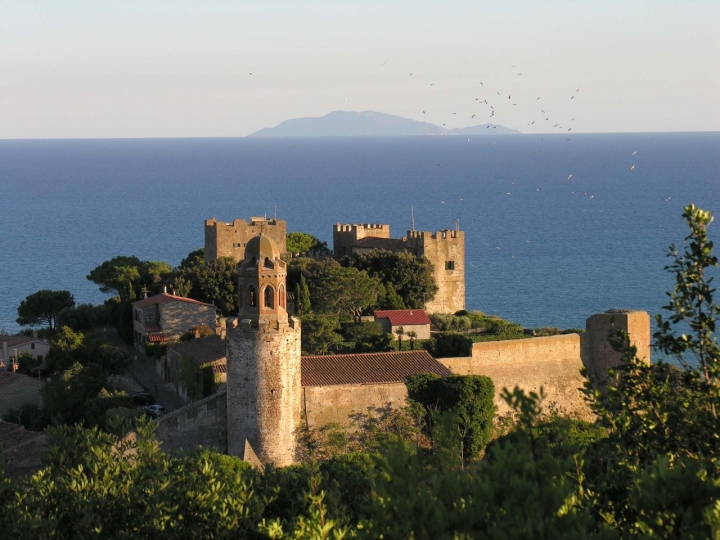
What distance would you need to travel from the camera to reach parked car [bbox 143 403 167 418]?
32.0m

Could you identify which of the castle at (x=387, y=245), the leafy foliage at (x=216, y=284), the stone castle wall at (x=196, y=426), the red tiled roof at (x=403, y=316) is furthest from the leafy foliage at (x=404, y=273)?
the stone castle wall at (x=196, y=426)

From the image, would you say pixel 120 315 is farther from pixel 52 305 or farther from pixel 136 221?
pixel 136 221

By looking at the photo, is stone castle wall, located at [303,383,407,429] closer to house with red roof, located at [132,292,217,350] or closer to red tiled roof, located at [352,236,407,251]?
house with red roof, located at [132,292,217,350]

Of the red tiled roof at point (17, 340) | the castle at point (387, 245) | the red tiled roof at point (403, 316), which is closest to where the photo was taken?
the red tiled roof at point (403, 316)

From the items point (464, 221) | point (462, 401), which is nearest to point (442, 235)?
point (462, 401)

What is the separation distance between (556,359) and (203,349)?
9839 mm

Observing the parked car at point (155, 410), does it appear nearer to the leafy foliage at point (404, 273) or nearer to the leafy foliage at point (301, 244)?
the leafy foliage at point (404, 273)

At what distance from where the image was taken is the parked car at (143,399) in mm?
34094

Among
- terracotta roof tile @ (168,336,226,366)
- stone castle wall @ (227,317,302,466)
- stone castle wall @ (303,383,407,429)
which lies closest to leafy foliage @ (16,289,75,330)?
terracotta roof tile @ (168,336,226,366)

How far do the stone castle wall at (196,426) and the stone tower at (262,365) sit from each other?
76 cm

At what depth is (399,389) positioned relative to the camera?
2898 centimetres

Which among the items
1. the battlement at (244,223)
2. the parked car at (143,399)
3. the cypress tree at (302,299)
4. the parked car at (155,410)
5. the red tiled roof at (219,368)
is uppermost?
the battlement at (244,223)

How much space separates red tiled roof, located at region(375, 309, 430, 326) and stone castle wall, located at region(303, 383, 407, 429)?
10520 mm

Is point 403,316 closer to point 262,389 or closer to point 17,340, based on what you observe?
point 17,340
